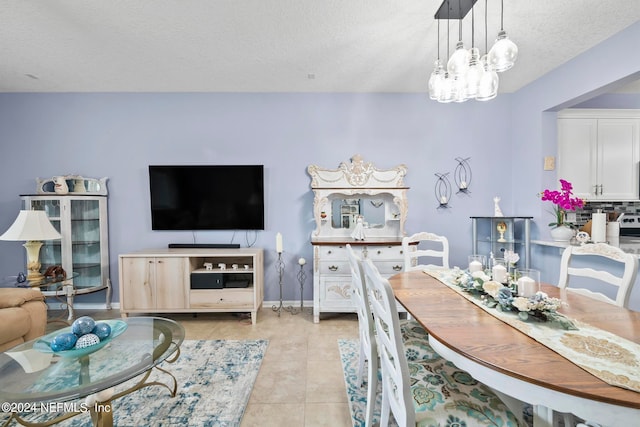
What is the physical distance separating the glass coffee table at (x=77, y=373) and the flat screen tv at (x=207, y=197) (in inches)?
70.0

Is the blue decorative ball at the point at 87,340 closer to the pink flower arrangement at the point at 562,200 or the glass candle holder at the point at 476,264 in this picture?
the glass candle holder at the point at 476,264

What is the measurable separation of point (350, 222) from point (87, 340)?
2622mm

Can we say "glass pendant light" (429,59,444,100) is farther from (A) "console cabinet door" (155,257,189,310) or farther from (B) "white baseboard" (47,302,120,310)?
(B) "white baseboard" (47,302,120,310)

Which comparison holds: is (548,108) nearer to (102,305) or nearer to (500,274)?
(500,274)

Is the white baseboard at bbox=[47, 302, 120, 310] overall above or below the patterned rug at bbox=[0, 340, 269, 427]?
above

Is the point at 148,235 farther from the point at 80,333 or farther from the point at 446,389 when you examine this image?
the point at 446,389

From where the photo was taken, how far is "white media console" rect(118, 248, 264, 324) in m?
3.03

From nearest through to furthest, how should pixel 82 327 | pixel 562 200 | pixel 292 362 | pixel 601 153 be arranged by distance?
1. pixel 82 327
2. pixel 292 362
3. pixel 562 200
4. pixel 601 153

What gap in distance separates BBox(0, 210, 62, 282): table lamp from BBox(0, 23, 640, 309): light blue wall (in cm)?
76

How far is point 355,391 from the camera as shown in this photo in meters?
1.89

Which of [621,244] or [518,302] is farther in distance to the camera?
[621,244]

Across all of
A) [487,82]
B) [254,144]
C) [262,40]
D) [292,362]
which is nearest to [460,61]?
[487,82]

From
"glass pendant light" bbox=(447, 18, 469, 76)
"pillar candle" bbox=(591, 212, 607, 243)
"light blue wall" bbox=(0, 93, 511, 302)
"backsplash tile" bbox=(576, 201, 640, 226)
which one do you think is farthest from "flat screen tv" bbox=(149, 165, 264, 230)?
"backsplash tile" bbox=(576, 201, 640, 226)

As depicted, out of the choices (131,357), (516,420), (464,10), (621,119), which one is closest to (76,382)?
(131,357)
